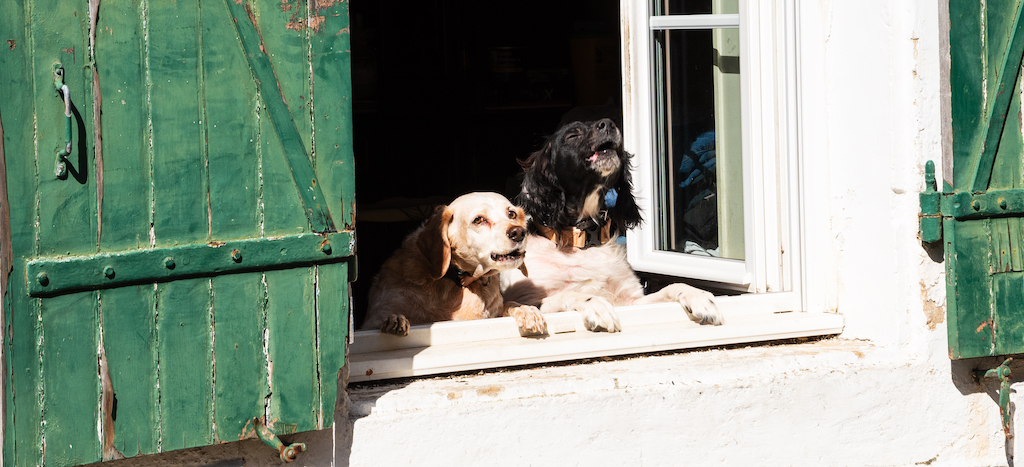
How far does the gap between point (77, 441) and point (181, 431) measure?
23 centimetres

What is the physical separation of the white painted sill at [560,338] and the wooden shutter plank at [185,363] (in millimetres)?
505

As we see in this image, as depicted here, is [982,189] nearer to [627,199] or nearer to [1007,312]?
[1007,312]

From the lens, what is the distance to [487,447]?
250 centimetres

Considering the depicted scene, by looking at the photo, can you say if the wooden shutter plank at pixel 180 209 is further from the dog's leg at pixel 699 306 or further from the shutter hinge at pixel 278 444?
the dog's leg at pixel 699 306

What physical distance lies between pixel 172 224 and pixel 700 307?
1759mm

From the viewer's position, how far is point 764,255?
3.21m

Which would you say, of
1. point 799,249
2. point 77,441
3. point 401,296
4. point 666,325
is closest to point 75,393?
point 77,441

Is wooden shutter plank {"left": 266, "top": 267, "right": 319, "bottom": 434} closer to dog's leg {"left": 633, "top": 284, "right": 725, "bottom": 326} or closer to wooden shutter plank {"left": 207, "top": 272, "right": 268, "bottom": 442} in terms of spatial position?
wooden shutter plank {"left": 207, "top": 272, "right": 268, "bottom": 442}

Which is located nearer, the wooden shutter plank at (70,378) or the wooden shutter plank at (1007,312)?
the wooden shutter plank at (70,378)

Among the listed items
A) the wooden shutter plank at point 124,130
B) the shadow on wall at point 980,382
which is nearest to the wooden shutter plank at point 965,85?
the shadow on wall at point 980,382

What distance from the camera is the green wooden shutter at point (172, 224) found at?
2.03 meters

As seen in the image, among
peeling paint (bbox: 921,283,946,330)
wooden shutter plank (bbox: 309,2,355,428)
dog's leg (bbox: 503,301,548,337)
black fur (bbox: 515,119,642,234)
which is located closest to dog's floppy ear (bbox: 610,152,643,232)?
black fur (bbox: 515,119,642,234)

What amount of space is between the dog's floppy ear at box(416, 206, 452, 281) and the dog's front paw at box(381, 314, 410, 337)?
45cm

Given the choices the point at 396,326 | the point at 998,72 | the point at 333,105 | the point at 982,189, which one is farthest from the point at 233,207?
the point at 998,72
